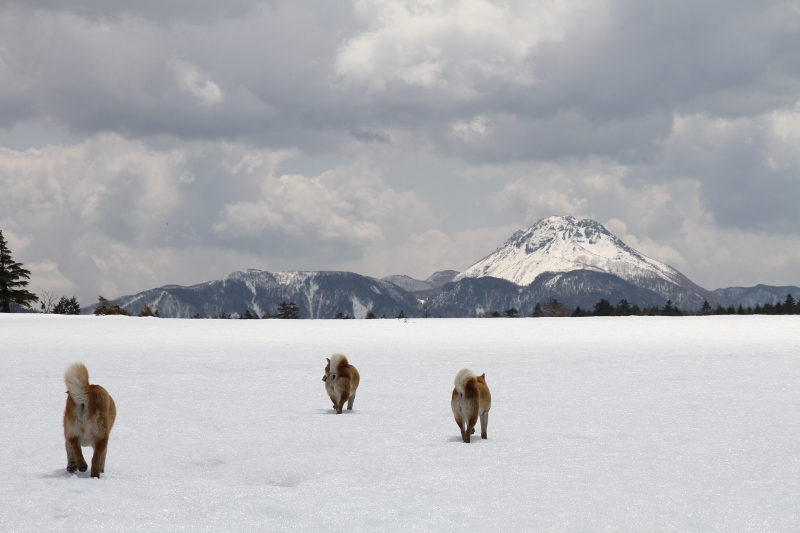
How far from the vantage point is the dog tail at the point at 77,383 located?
320 inches

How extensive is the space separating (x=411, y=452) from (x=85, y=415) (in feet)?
16.0

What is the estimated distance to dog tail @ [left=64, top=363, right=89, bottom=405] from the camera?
8141mm

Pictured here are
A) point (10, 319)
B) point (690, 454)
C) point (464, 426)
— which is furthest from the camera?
point (10, 319)

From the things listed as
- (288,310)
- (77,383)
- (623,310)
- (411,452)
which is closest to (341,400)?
(411,452)

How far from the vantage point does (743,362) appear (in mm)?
25281

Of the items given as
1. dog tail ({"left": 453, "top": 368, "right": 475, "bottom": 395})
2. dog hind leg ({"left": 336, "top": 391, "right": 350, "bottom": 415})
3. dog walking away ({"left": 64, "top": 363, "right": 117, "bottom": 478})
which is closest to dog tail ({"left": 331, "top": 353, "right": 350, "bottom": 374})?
dog hind leg ({"left": 336, "top": 391, "right": 350, "bottom": 415})

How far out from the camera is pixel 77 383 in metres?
8.15

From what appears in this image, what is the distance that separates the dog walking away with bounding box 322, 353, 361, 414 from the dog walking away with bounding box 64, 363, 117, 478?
21.0 feet

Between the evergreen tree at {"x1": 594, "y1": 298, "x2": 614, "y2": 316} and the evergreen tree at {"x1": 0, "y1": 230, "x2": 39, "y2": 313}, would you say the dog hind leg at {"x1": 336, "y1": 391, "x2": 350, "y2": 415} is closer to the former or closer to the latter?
the evergreen tree at {"x1": 0, "y1": 230, "x2": 39, "y2": 313}

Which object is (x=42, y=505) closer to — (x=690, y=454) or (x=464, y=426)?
(x=464, y=426)

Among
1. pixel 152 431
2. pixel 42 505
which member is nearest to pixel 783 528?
pixel 42 505

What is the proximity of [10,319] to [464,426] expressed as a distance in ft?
187

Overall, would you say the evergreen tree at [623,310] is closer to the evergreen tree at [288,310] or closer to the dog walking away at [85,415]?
the evergreen tree at [288,310]

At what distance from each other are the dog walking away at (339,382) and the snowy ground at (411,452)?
0.49m
